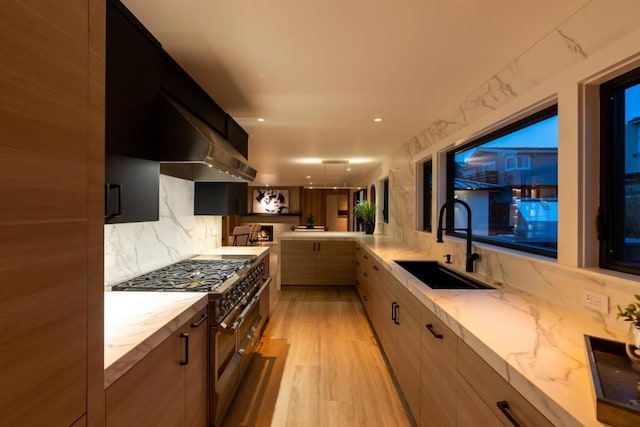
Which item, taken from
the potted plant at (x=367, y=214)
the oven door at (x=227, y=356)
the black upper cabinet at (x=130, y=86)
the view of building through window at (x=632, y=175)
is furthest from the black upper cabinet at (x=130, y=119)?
the potted plant at (x=367, y=214)

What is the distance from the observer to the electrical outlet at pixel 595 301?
1.28 metres

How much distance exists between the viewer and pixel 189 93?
2.24 metres

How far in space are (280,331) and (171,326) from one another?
7.88ft

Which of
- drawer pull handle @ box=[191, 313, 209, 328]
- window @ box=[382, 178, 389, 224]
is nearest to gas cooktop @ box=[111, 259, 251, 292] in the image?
drawer pull handle @ box=[191, 313, 209, 328]

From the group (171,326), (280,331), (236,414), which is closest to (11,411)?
(171,326)

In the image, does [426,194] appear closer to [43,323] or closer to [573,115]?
[573,115]

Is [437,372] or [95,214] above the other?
[95,214]

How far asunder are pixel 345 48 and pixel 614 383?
6.15ft

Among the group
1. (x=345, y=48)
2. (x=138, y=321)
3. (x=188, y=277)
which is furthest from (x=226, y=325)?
(x=345, y=48)

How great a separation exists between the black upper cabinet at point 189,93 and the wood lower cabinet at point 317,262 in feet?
9.63

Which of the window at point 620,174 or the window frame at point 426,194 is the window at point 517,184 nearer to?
the window at point 620,174

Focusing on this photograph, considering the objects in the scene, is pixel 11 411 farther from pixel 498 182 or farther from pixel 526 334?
pixel 498 182

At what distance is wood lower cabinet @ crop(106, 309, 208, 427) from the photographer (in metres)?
1.02

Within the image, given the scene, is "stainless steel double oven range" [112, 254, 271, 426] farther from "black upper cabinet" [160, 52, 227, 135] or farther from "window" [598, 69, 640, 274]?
"window" [598, 69, 640, 274]
